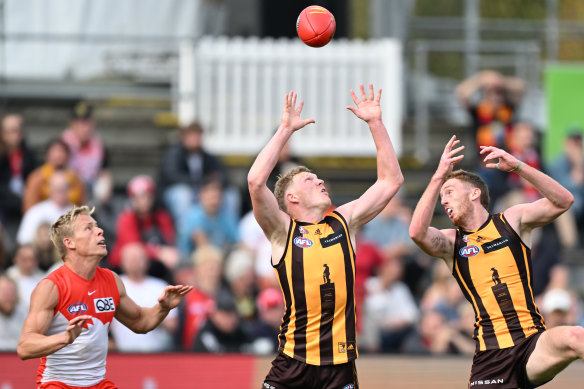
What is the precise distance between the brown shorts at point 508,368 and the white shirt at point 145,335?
15.5 feet

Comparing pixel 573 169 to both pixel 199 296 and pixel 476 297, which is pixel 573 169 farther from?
pixel 476 297

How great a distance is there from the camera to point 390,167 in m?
7.57

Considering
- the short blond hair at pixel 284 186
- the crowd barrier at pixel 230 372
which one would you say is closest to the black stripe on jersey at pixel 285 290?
the short blond hair at pixel 284 186

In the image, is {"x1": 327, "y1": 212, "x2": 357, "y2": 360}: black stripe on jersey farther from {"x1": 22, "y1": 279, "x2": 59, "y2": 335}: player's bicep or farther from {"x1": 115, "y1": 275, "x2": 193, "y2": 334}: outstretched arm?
{"x1": 22, "y1": 279, "x2": 59, "y2": 335}: player's bicep

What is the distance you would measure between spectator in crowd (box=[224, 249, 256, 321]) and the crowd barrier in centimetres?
122

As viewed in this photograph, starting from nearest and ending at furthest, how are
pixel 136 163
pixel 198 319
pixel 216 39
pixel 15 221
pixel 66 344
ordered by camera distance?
pixel 66 344, pixel 198 319, pixel 15 221, pixel 136 163, pixel 216 39

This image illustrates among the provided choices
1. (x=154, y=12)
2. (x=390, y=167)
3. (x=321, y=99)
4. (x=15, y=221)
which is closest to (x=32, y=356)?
(x=390, y=167)

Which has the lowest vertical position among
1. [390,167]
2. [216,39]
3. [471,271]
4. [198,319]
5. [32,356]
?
[198,319]

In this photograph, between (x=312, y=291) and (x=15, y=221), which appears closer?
(x=312, y=291)

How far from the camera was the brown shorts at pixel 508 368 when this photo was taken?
24.2 feet

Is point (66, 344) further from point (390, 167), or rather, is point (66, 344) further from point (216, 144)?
point (216, 144)

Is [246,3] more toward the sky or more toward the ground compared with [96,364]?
more toward the sky

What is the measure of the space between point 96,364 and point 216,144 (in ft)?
27.3

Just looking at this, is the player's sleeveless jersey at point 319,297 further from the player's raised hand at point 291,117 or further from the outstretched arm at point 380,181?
the player's raised hand at point 291,117
